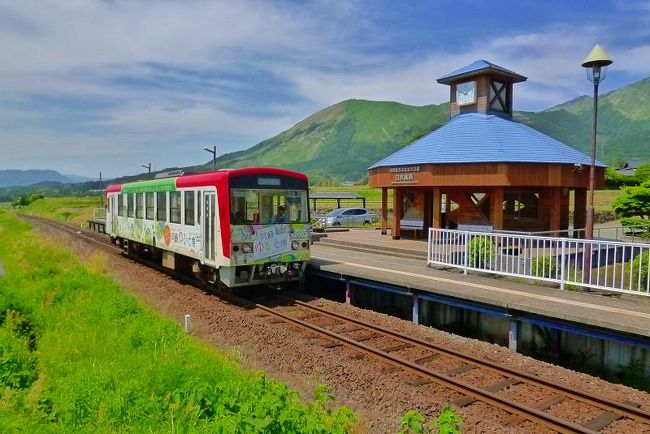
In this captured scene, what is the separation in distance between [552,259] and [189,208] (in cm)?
943

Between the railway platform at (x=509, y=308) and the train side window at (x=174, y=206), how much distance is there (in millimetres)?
4268

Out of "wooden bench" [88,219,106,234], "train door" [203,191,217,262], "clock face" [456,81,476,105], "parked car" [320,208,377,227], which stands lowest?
"wooden bench" [88,219,106,234]

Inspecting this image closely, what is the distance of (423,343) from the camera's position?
8984 millimetres

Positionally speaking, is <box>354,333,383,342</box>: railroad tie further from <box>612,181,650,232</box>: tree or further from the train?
<box>612,181,650,232</box>: tree

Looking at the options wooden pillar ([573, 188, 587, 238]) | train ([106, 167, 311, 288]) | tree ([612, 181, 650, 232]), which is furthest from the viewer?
tree ([612, 181, 650, 232])

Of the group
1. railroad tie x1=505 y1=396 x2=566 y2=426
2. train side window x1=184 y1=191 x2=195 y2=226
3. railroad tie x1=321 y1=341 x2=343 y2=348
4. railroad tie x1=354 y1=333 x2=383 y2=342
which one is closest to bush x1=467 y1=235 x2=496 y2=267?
railroad tie x1=354 y1=333 x2=383 y2=342

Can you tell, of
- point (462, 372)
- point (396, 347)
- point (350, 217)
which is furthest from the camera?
point (350, 217)

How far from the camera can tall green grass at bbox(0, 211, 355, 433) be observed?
17.5 feet

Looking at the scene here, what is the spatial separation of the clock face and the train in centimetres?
1143

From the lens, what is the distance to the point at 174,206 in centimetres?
1458

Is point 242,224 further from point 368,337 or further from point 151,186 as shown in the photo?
point 151,186

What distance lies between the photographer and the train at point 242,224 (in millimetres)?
11711

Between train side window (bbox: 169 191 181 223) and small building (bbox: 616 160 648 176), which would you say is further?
small building (bbox: 616 160 648 176)

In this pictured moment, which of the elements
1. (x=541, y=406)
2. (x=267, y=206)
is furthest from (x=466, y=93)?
(x=541, y=406)
